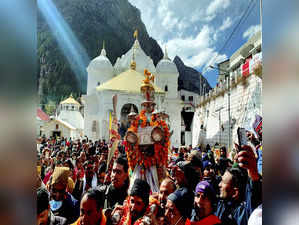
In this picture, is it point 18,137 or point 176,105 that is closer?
point 18,137

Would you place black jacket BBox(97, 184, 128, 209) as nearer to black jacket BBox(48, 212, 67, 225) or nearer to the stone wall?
black jacket BBox(48, 212, 67, 225)

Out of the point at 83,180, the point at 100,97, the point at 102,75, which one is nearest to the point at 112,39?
the point at 102,75

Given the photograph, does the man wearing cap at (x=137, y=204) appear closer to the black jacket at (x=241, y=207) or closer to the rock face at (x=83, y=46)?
the black jacket at (x=241, y=207)

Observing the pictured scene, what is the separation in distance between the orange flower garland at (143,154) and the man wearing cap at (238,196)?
56.4 inches

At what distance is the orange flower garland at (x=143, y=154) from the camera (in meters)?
3.24

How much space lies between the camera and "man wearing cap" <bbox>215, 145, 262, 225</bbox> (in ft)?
5.22

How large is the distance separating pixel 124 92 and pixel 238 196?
1787cm

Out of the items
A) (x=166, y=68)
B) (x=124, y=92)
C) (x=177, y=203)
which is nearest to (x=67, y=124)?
(x=124, y=92)

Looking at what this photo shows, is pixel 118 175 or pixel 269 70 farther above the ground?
pixel 269 70

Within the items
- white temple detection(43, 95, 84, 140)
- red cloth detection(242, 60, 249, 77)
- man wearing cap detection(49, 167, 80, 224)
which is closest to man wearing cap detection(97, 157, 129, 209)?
man wearing cap detection(49, 167, 80, 224)

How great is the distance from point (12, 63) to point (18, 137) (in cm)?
28

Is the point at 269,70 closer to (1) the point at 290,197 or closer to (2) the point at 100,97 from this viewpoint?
(1) the point at 290,197

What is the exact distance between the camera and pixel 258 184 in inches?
61.9

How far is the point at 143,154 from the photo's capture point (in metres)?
3.26
